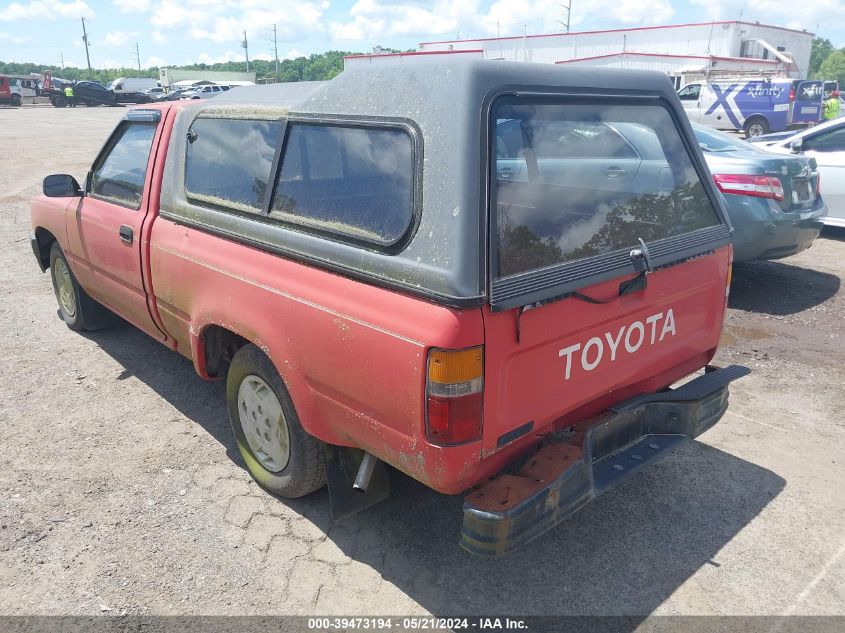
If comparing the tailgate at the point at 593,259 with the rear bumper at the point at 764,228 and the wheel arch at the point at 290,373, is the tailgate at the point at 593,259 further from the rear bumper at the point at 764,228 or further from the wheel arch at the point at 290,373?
the rear bumper at the point at 764,228

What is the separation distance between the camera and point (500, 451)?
2381 millimetres

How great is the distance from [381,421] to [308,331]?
0.47 metres

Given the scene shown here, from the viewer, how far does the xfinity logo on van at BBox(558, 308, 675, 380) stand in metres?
2.51

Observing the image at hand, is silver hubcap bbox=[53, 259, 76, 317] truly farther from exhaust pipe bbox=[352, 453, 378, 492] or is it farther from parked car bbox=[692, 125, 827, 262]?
parked car bbox=[692, 125, 827, 262]

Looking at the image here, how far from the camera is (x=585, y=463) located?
2486 mm

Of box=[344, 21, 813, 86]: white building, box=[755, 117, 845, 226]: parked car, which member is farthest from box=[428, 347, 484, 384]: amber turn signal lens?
box=[344, 21, 813, 86]: white building

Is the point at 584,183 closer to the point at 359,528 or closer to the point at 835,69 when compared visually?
the point at 359,528

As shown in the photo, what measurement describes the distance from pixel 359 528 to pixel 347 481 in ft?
1.06

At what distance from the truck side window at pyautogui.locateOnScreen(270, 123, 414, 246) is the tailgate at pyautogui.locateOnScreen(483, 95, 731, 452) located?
1.18 ft

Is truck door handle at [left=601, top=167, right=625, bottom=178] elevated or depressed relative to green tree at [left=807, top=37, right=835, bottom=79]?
depressed

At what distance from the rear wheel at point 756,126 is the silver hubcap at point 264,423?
867 inches

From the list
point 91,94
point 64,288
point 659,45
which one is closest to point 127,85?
point 91,94

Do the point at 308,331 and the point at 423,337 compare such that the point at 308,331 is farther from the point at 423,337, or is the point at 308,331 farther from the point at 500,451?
the point at 500,451

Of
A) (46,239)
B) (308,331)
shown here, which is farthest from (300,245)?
(46,239)
